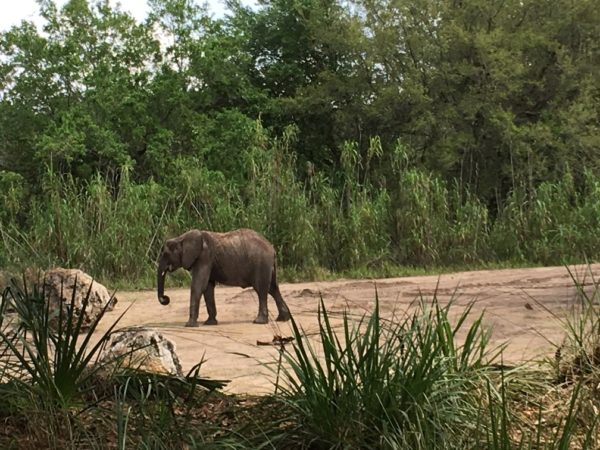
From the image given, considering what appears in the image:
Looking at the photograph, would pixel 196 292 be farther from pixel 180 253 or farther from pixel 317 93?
pixel 317 93

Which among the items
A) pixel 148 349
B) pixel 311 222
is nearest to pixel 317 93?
pixel 311 222

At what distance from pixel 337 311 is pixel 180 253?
1737 mm

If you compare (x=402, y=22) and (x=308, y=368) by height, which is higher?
(x=402, y=22)

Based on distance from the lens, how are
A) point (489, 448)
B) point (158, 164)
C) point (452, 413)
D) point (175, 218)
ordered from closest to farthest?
1. point (489, 448)
2. point (452, 413)
3. point (175, 218)
4. point (158, 164)

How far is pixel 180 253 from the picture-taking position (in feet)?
25.4

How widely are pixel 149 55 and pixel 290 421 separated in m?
21.4

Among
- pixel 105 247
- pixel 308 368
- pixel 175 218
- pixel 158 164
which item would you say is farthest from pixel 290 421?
pixel 158 164

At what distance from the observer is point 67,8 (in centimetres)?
2292

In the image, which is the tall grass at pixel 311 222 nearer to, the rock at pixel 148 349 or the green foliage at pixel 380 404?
the rock at pixel 148 349

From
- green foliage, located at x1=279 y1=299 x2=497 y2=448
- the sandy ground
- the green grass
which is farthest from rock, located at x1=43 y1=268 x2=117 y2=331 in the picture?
green foliage, located at x1=279 y1=299 x2=497 y2=448

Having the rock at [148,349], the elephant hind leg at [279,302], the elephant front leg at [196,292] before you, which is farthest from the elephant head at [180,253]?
the rock at [148,349]

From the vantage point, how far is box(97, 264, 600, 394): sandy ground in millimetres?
4648

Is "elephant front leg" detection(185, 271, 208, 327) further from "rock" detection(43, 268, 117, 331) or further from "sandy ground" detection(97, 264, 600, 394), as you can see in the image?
"rock" detection(43, 268, 117, 331)

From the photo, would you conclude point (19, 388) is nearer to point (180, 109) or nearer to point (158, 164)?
point (158, 164)
